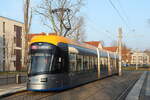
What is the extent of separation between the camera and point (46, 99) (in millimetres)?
11266

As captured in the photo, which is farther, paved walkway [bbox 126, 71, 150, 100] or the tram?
the tram

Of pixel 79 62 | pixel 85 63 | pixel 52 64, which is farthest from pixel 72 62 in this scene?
pixel 85 63

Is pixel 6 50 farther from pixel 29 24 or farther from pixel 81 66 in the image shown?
pixel 81 66

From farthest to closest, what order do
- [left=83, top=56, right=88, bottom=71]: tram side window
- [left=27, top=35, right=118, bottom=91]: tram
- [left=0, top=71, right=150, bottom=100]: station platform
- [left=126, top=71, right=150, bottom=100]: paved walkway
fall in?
[left=83, top=56, right=88, bottom=71]: tram side window, [left=27, top=35, right=118, bottom=91]: tram, [left=126, top=71, right=150, bottom=100]: paved walkway, [left=0, top=71, right=150, bottom=100]: station platform

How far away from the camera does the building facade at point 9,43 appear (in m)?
47.1

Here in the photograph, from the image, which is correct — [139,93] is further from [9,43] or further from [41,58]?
[9,43]

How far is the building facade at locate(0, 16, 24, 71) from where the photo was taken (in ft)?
155

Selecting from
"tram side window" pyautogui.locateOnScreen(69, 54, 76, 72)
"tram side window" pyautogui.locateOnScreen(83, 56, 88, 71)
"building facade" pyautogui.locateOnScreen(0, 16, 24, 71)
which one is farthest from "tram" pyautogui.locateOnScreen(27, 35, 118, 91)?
"building facade" pyautogui.locateOnScreen(0, 16, 24, 71)

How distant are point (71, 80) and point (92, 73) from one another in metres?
5.25

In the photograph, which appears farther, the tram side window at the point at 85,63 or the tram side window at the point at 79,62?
the tram side window at the point at 85,63

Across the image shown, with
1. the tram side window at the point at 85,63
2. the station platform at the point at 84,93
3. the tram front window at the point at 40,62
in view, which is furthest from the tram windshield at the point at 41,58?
the tram side window at the point at 85,63

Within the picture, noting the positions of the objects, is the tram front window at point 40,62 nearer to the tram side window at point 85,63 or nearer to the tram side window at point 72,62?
the tram side window at point 72,62

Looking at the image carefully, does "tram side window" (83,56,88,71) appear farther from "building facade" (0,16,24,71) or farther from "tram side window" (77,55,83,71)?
"building facade" (0,16,24,71)

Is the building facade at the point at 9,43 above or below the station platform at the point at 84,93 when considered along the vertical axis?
above
